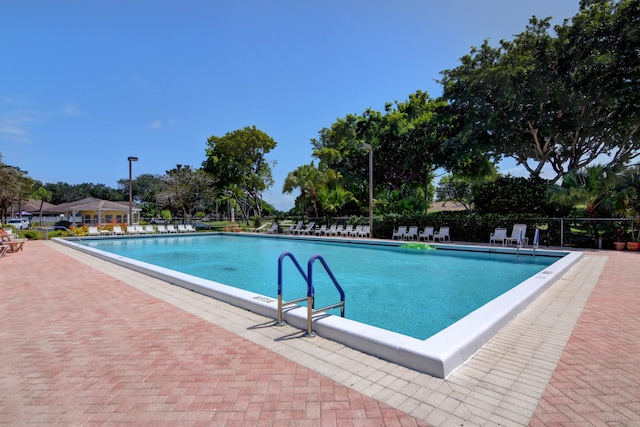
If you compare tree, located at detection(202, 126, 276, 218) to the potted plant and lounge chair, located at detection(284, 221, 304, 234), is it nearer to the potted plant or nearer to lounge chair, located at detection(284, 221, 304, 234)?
Result: lounge chair, located at detection(284, 221, 304, 234)

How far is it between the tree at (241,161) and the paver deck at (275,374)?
89.5 feet

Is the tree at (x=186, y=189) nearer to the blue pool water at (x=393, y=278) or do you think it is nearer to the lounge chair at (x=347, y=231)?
the blue pool water at (x=393, y=278)

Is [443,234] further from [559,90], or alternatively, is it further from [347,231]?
[559,90]

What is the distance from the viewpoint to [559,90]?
17.5 metres

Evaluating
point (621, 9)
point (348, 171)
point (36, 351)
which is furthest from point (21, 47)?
point (621, 9)

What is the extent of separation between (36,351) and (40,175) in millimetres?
82325

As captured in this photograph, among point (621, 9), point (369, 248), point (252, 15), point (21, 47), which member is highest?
point (621, 9)

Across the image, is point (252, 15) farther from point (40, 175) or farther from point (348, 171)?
point (40, 175)

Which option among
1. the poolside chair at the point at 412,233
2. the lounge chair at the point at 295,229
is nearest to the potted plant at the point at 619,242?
the poolside chair at the point at 412,233

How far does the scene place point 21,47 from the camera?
479 inches

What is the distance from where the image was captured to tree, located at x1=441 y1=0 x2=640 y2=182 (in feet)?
55.3

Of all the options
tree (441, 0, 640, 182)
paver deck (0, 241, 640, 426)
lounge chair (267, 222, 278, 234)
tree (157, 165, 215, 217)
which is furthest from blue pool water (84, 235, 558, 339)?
tree (157, 165, 215, 217)

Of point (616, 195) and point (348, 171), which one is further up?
point (348, 171)

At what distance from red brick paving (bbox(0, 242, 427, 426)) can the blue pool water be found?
9.49 ft
